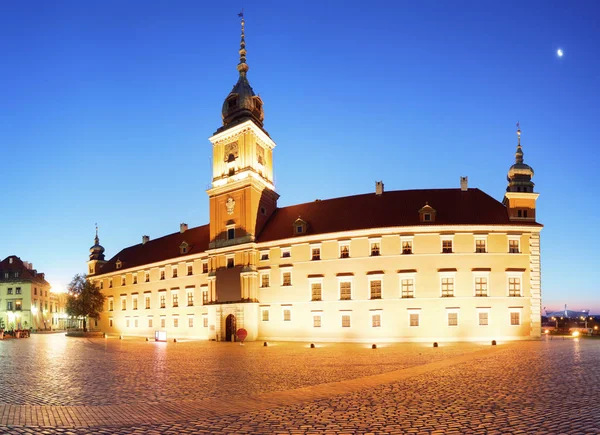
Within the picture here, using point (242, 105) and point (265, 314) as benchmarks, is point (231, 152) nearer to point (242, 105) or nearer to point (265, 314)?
point (242, 105)

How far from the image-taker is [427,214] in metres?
45.3

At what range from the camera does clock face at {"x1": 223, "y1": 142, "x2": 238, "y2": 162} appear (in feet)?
184

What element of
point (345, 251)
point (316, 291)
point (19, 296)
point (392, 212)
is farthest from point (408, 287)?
point (19, 296)

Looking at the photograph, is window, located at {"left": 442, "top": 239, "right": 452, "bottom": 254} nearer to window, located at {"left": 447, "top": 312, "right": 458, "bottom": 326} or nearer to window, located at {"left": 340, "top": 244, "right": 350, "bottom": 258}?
window, located at {"left": 447, "top": 312, "right": 458, "bottom": 326}

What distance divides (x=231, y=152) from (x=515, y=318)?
118 ft

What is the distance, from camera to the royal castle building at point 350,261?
4325 cm

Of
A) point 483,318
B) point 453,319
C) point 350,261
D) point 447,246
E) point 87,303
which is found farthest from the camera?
point 87,303

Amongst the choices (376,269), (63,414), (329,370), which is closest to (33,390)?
(63,414)

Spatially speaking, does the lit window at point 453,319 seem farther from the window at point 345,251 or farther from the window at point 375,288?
the window at point 345,251

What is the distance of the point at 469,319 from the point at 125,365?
3096cm

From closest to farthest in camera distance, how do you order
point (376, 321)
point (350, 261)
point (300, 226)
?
1. point (376, 321)
2. point (350, 261)
3. point (300, 226)

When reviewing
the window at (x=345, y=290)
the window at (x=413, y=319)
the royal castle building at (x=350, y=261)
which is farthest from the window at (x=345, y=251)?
the window at (x=413, y=319)

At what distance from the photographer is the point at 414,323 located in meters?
43.6

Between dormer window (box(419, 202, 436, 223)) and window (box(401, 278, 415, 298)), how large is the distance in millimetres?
5979
